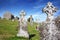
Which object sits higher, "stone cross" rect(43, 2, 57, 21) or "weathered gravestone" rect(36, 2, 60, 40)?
"stone cross" rect(43, 2, 57, 21)

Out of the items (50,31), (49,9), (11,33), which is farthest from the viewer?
(11,33)

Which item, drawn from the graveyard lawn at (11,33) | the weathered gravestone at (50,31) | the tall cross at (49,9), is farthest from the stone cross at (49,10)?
the graveyard lawn at (11,33)

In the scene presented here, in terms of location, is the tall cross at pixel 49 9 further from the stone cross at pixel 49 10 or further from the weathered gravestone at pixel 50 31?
the weathered gravestone at pixel 50 31

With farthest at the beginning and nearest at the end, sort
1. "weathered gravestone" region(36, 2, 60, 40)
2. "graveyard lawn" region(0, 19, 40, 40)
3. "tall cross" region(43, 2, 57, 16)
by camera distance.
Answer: "graveyard lawn" region(0, 19, 40, 40) < "tall cross" region(43, 2, 57, 16) < "weathered gravestone" region(36, 2, 60, 40)

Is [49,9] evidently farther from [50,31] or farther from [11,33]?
[11,33]

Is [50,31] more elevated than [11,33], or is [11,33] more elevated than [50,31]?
[50,31]

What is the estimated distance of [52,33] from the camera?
65.4 ft

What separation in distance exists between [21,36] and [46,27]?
17.2 metres

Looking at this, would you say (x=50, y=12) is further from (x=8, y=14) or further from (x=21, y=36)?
(x=8, y=14)

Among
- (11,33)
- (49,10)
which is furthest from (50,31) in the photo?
(11,33)

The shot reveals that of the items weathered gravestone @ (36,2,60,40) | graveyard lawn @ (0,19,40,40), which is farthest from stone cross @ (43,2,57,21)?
graveyard lawn @ (0,19,40,40)

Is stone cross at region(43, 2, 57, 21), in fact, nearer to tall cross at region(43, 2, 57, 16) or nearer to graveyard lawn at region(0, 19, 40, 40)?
tall cross at region(43, 2, 57, 16)

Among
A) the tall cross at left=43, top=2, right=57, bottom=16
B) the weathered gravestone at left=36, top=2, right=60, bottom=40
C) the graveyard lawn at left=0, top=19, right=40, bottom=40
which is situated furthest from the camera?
the graveyard lawn at left=0, top=19, right=40, bottom=40

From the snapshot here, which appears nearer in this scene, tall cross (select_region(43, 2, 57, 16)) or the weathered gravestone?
the weathered gravestone
